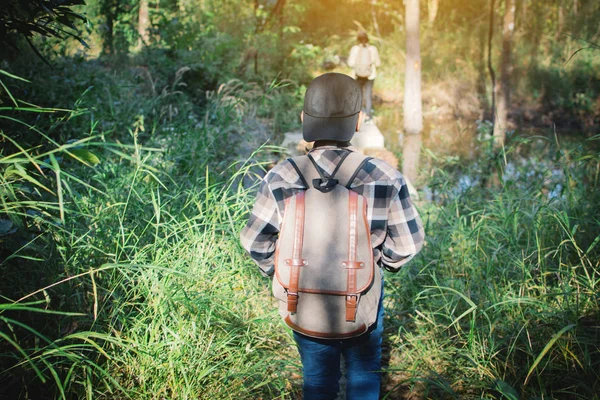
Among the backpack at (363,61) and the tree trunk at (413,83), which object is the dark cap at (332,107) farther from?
the tree trunk at (413,83)

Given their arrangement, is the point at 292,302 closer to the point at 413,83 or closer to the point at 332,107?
the point at 332,107

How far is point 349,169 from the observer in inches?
67.3

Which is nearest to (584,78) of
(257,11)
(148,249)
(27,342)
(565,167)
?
(257,11)

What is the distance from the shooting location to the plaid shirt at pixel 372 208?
172 centimetres

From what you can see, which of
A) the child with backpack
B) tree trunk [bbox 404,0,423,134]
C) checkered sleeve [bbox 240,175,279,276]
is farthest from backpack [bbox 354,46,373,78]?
checkered sleeve [bbox 240,175,279,276]

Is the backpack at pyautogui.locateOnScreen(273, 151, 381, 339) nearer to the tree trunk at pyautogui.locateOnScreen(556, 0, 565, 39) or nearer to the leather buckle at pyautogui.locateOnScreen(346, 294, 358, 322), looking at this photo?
the leather buckle at pyautogui.locateOnScreen(346, 294, 358, 322)

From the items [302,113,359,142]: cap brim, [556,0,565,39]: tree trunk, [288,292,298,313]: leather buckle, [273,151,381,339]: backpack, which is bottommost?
Answer: [288,292,298,313]: leather buckle

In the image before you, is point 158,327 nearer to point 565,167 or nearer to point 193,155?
point 193,155

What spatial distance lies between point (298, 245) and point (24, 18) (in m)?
1.48

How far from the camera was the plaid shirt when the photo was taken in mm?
1720

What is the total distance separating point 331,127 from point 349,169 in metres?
0.17

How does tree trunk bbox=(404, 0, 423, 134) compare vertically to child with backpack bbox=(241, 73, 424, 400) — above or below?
above

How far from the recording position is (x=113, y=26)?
462 inches

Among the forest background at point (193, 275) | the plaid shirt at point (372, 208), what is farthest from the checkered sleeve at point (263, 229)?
the forest background at point (193, 275)
